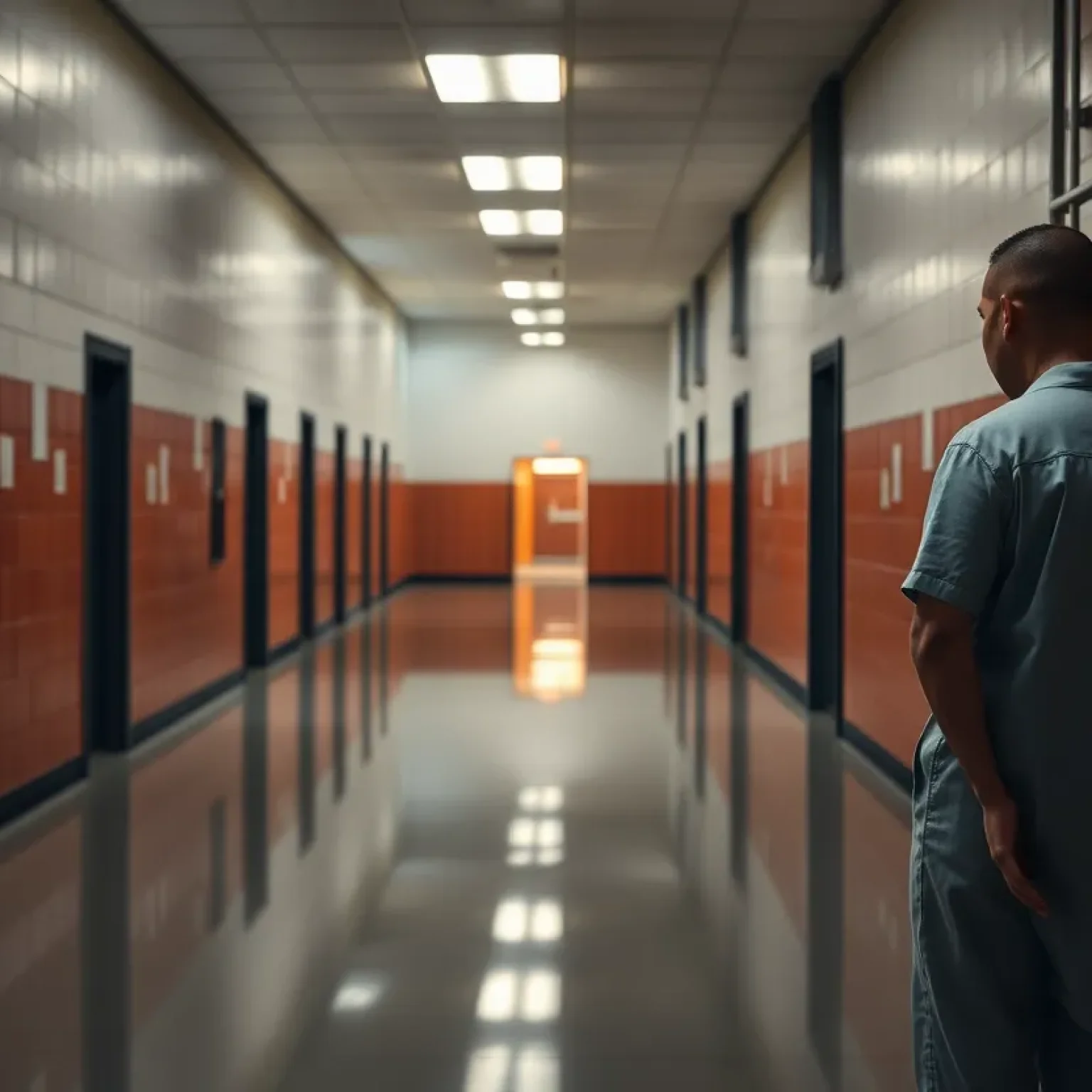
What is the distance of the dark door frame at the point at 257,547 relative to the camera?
37.5ft

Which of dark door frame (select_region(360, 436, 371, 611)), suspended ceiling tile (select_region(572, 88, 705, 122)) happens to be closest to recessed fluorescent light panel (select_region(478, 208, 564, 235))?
suspended ceiling tile (select_region(572, 88, 705, 122))

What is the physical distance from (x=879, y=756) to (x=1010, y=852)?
5721 millimetres

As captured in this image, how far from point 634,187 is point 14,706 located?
7.97m

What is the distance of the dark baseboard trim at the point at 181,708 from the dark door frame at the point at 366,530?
701 centimetres

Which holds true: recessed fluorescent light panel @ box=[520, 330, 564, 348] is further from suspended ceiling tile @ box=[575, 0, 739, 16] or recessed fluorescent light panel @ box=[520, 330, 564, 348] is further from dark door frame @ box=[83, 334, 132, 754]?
dark door frame @ box=[83, 334, 132, 754]

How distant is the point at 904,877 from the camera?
16.3 ft

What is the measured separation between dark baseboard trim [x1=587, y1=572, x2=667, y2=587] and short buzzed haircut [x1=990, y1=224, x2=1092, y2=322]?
22113 mm

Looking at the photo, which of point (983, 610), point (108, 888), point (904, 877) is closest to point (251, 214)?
point (108, 888)

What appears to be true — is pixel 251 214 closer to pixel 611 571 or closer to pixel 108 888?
pixel 108 888

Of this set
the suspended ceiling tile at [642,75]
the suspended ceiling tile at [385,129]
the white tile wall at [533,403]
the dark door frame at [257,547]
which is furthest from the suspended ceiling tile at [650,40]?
the white tile wall at [533,403]

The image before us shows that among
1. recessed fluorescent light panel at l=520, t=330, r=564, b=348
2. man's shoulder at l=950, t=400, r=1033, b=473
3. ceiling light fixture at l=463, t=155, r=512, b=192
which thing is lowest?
man's shoulder at l=950, t=400, r=1033, b=473

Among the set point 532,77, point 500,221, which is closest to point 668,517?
point 500,221

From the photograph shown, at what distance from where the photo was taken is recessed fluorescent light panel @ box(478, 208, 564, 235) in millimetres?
13469

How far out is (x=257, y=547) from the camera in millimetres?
11461
